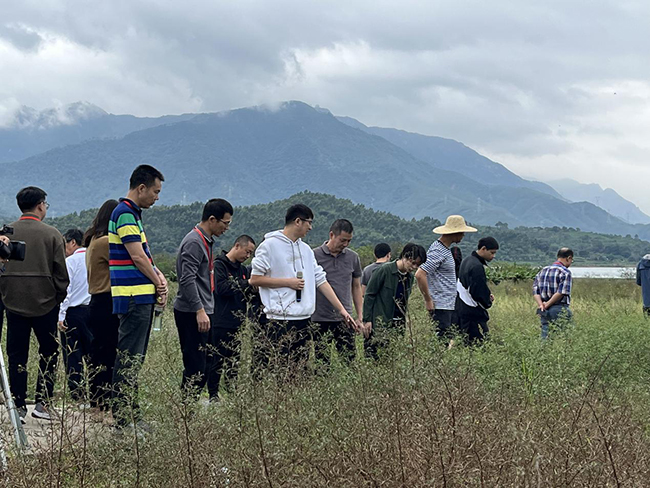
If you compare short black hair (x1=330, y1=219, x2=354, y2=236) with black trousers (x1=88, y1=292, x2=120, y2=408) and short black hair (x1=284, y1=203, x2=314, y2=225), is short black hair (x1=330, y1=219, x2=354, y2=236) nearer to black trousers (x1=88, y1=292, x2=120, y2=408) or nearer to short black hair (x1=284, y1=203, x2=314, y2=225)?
short black hair (x1=284, y1=203, x2=314, y2=225)

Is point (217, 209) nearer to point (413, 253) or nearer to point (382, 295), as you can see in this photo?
point (413, 253)

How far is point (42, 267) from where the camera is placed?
19.3 ft

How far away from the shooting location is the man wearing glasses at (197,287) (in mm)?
6012

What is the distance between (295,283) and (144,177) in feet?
5.66

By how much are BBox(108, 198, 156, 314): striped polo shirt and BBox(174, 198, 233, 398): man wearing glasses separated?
649mm

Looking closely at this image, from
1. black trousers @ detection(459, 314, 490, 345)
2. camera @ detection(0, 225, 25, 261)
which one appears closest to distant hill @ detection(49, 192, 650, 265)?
black trousers @ detection(459, 314, 490, 345)

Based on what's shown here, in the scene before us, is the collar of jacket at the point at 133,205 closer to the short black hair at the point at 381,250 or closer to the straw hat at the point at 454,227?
the straw hat at the point at 454,227

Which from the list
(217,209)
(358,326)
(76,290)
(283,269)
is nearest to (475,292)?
(358,326)

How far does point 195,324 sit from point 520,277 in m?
26.8

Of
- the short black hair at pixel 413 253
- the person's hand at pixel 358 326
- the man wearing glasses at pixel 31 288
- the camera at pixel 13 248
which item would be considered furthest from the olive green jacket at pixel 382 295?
the camera at pixel 13 248

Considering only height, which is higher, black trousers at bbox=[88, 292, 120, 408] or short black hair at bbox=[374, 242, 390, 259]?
short black hair at bbox=[374, 242, 390, 259]

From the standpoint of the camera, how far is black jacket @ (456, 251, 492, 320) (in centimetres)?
884

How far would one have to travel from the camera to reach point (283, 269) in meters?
6.62

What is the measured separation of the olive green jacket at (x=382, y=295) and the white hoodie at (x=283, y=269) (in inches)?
51.8
